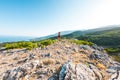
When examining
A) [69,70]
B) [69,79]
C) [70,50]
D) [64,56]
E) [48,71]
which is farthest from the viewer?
[70,50]

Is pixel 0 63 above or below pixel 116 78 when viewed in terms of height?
above

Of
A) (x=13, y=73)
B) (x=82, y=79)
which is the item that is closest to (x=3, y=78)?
(x=13, y=73)

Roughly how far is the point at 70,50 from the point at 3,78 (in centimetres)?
1117

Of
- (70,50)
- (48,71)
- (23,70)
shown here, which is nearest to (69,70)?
(48,71)

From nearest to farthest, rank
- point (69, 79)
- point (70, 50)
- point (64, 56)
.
Result: point (69, 79) → point (64, 56) → point (70, 50)

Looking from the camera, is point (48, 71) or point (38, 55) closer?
point (48, 71)

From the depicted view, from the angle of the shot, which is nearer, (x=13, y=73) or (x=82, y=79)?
(x=82, y=79)

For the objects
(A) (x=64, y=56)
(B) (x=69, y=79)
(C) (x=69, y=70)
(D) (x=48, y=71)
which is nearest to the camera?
(B) (x=69, y=79)

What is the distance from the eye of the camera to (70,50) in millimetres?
24781

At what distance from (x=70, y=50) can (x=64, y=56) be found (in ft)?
11.2

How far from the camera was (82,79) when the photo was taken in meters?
15.0

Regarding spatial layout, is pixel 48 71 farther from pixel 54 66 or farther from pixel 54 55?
pixel 54 55

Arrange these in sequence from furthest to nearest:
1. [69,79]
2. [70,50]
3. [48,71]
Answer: [70,50]
[48,71]
[69,79]

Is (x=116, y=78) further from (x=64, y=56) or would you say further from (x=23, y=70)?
(x=23, y=70)
